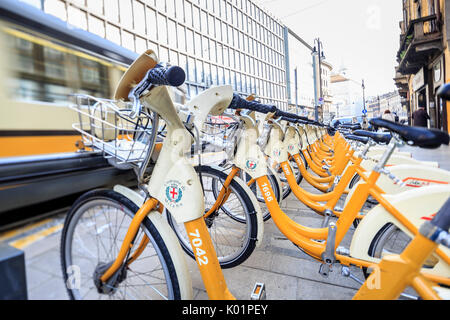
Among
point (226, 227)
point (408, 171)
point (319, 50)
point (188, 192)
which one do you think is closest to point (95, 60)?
point (226, 227)

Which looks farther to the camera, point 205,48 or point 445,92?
point 205,48

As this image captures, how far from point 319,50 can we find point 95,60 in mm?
13893

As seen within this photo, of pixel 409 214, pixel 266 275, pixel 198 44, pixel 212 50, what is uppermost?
pixel 212 50

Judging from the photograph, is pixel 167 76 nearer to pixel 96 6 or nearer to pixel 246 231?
pixel 246 231

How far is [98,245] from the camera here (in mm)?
1504

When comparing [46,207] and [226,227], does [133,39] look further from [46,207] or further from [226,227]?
[226,227]

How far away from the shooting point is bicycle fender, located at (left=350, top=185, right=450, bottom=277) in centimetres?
124

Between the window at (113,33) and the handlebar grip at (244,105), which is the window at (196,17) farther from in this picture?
the handlebar grip at (244,105)

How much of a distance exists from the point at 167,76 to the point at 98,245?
115 centimetres

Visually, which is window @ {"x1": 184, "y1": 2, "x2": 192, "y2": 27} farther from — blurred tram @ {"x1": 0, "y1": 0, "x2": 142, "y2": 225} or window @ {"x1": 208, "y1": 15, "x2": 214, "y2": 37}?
blurred tram @ {"x1": 0, "y1": 0, "x2": 142, "y2": 225}

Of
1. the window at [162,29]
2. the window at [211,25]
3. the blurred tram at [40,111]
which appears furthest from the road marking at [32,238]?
the window at [211,25]

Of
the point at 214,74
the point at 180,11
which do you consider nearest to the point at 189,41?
the point at 180,11

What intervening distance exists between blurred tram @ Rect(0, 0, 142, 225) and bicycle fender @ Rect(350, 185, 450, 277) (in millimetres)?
2981
